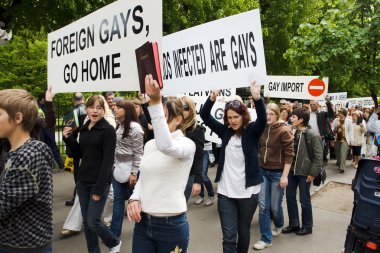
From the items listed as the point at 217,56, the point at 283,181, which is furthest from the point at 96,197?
the point at 283,181

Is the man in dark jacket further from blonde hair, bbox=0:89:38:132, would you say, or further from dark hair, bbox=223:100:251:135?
blonde hair, bbox=0:89:38:132

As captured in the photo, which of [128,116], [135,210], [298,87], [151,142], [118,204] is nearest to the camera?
[135,210]

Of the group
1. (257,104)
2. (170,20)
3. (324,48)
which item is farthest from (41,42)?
(257,104)

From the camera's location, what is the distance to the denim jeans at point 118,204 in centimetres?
448

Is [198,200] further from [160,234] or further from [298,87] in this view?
[298,87]

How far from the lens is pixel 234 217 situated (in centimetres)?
355

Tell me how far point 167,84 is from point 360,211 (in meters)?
2.35

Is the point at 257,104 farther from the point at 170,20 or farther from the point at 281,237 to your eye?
the point at 170,20

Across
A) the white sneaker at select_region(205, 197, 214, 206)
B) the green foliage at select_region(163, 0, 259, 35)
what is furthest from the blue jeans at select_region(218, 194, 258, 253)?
the green foliage at select_region(163, 0, 259, 35)

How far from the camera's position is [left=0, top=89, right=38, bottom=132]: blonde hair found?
7.07ft

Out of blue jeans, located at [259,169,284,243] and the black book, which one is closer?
the black book

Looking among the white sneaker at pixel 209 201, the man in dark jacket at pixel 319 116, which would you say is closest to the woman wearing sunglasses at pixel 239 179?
the white sneaker at pixel 209 201

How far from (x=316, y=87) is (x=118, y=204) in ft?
23.3

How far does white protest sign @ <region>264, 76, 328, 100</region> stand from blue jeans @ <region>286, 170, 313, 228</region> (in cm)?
448
